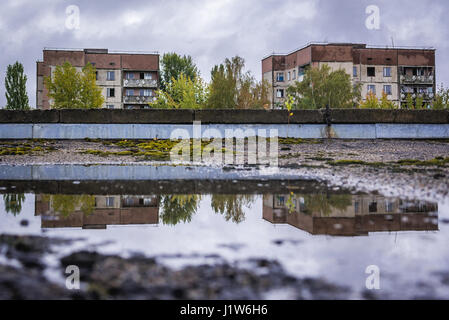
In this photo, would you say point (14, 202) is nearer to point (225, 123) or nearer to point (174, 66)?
point (225, 123)

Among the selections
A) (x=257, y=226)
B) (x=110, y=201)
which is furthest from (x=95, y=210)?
(x=257, y=226)

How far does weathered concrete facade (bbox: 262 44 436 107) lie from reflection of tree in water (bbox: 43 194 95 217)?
51672 mm

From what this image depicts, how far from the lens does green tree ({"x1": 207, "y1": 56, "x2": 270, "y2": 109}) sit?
25641mm

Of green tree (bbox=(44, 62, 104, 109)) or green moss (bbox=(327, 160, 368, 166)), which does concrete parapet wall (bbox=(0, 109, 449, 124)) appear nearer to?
green moss (bbox=(327, 160, 368, 166))

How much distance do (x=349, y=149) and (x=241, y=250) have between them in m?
8.75

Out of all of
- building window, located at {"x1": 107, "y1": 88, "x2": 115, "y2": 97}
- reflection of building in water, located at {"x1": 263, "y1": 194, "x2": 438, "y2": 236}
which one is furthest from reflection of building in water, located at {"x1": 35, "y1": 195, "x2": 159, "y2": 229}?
building window, located at {"x1": 107, "y1": 88, "x2": 115, "y2": 97}

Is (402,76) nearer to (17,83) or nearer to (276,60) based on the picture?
(276,60)

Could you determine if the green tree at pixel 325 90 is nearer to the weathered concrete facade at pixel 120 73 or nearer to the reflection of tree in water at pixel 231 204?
the weathered concrete facade at pixel 120 73

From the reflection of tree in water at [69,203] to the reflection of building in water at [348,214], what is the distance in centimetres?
141

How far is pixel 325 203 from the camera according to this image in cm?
350

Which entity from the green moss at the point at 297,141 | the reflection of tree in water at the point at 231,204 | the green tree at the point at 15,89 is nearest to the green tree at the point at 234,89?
the green moss at the point at 297,141

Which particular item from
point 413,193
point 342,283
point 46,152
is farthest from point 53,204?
point 46,152

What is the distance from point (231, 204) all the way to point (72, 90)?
103ft

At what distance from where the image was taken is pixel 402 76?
59.2 m
